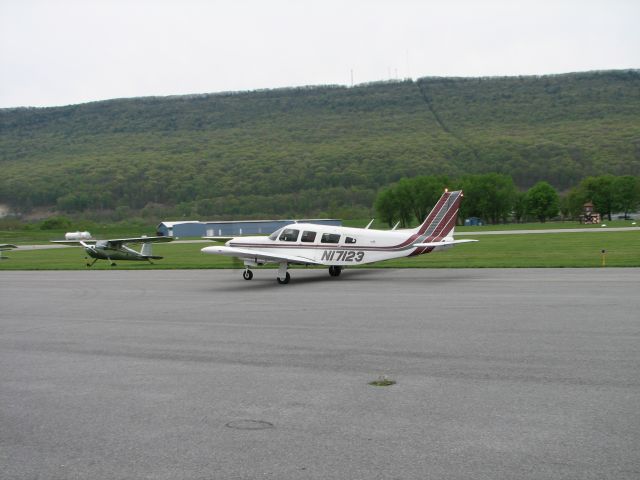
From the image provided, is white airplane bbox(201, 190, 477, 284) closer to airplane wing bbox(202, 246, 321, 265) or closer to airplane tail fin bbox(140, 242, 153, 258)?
airplane wing bbox(202, 246, 321, 265)

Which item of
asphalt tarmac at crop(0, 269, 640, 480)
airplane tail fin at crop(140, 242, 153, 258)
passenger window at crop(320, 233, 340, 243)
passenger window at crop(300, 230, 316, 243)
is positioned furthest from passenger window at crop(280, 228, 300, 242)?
airplane tail fin at crop(140, 242, 153, 258)

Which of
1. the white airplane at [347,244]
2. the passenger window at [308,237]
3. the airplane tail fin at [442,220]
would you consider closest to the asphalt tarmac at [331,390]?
the white airplane at [347,244]

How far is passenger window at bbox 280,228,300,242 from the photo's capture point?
25.8 metres

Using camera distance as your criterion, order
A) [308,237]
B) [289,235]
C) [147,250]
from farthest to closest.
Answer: [147,250]
[289,235]
[308,237]

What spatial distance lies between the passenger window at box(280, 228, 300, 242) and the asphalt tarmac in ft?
25.9

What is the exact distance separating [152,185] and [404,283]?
473 feet

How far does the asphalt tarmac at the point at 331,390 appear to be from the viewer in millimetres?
6152

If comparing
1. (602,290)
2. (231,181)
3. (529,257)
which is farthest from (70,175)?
(602,290)

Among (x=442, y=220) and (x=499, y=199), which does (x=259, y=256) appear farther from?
(x=499, y=199)

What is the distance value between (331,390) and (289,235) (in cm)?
1733

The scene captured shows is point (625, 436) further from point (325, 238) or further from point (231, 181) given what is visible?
point (231, 181)

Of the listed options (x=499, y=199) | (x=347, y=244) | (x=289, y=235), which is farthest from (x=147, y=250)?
(x=499, y=199)

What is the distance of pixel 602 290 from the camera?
1822 cm

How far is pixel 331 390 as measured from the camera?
8.65m
